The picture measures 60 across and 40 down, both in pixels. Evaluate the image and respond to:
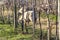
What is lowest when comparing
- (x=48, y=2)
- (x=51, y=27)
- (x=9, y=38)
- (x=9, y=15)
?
(x=9, y=38)

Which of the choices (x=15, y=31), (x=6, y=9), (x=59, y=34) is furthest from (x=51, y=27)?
(x=6, y=9)

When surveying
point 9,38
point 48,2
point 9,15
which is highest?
point 48,2

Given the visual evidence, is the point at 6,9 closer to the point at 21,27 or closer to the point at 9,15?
the point at 9,15

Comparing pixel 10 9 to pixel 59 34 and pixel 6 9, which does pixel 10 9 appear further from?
pixel 59 34

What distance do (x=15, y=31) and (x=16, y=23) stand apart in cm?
10

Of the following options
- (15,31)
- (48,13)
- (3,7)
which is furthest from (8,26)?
(48,13)

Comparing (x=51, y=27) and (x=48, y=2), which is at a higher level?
(x=48, y=2)

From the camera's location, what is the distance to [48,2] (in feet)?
7.40

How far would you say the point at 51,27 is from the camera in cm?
226

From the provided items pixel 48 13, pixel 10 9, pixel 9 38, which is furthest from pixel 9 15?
pixel 48 13

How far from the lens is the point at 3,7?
237cm

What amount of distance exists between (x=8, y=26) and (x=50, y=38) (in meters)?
0.56

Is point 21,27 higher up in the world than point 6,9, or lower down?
lower down

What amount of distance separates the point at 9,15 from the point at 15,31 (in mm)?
220
